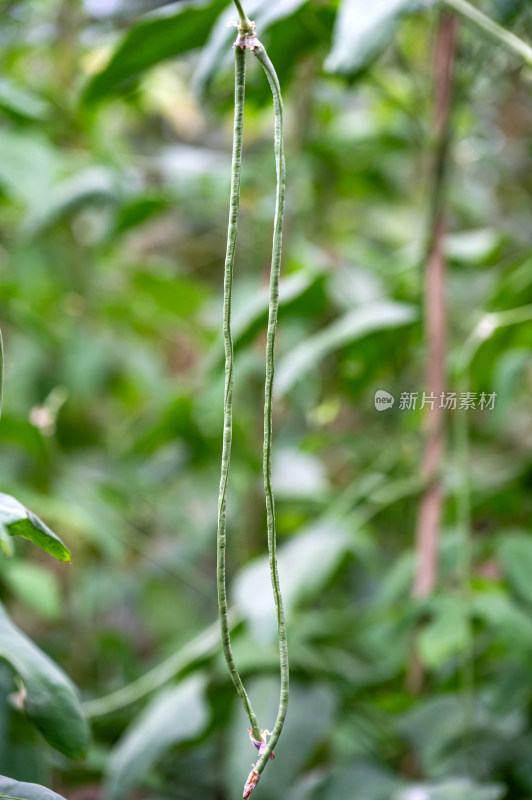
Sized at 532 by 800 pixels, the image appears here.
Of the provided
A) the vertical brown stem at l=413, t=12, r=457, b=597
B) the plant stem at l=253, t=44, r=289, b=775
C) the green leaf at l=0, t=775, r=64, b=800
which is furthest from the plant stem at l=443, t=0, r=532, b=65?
the green leaf at l=0, t=775, r=64, b=800

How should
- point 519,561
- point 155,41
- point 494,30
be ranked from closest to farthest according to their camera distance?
point 494,30 < point 155,41 < point 519,561

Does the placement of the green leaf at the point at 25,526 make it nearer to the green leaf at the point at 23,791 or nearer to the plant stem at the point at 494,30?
the green leaf at the point at 23,791

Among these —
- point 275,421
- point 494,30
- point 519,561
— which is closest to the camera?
point 494,30

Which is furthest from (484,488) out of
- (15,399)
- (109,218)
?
(15,399)

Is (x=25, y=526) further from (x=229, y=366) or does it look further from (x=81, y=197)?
(x=81, y=197)

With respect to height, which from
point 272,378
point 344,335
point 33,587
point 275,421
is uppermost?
point 275,421

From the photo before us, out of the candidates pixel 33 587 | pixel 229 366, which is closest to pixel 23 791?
pixel 229 366

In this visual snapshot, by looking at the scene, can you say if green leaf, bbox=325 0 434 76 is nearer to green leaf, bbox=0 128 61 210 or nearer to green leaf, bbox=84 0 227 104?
green leaf, bbox=84 0 227 104
